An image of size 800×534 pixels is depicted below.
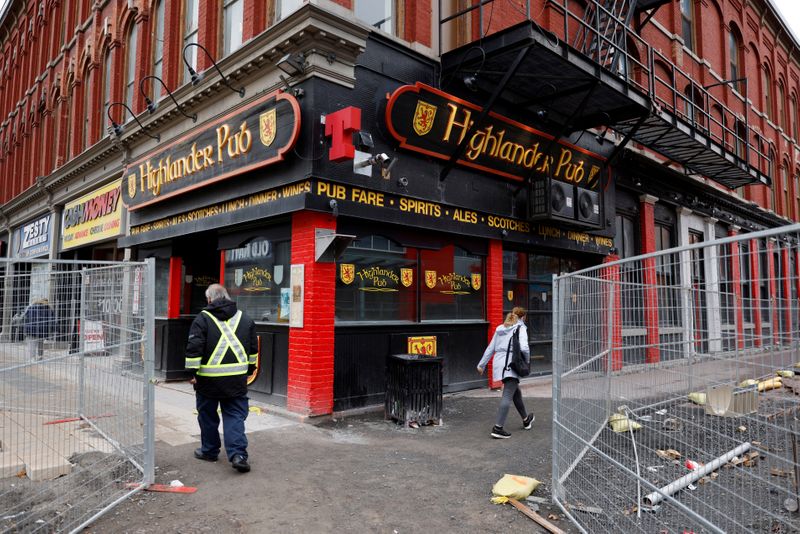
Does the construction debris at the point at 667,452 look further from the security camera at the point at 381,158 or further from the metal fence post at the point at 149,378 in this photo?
the security camera at the point at 381,158

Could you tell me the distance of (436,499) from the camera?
4.95 m

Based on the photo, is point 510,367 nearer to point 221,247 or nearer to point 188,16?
point 221,247

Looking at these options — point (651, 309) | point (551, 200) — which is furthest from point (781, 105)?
point (651, 309)

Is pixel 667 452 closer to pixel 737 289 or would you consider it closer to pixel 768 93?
pixel 737 289

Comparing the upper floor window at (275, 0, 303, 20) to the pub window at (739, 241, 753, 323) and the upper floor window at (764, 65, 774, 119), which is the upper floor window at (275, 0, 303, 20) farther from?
the upper floor window at (764, 65, 774, 119)

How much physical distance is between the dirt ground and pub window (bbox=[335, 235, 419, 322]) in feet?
6.39

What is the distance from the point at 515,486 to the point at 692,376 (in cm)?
244

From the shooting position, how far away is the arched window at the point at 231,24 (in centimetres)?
1009

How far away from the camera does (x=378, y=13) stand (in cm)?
952

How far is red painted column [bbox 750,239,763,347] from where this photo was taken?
2439 millimetres

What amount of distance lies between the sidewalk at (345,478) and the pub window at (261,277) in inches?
69.6

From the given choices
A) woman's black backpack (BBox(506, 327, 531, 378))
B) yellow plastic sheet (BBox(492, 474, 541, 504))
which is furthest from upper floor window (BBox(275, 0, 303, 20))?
yellow plastic sheet (BBox(492, 474, 541, 504))

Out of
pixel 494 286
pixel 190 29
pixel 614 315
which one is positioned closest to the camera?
pixel 614 315

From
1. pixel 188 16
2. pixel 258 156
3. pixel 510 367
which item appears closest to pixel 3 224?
pixel 188 16
